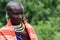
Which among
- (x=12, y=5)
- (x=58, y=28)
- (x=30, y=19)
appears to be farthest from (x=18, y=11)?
(x=30, y=19)

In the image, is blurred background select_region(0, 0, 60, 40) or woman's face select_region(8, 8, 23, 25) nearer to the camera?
woman's face select_region(8, 8, 23, 25)

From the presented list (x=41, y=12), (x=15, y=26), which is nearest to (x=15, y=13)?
(x=15, y=26)

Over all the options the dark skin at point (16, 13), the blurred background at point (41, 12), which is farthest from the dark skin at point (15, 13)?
the blurred background at point (41, 12)

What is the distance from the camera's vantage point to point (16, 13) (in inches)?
142

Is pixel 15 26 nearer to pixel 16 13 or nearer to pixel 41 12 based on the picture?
pixel 16 13

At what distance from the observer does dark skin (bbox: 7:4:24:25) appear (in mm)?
3600

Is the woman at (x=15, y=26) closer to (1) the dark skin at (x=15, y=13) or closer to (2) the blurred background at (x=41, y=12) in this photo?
(1) the dark skin at (x=15, y=13)

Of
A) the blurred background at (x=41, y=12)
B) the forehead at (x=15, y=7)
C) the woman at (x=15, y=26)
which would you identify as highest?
the forehead at (x=15, y=7)

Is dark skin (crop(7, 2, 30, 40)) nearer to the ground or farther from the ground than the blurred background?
farther from the ground

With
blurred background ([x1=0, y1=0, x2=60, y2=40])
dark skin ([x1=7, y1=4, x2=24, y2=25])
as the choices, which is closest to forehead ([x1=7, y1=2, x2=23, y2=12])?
dark skin ([x1=7, y1=4, x2=24, y2=25])

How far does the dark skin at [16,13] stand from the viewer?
3600mm

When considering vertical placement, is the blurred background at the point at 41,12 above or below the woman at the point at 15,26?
below

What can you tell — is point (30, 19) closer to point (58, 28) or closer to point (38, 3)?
point (38, 3)

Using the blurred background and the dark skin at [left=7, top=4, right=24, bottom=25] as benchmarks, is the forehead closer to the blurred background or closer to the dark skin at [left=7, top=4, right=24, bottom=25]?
the dark skin at [left=7, top=4, right=24, bottom=25]
